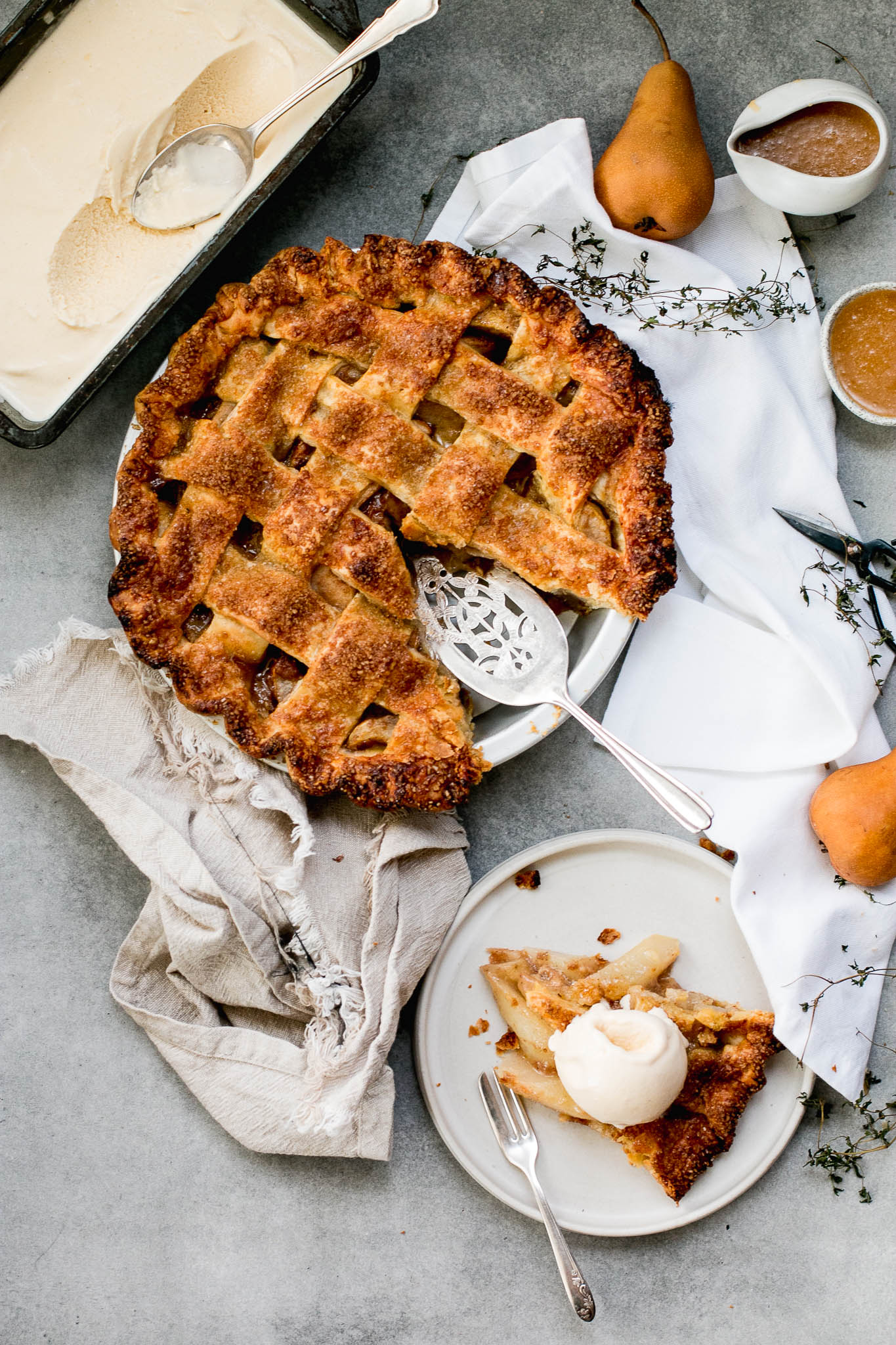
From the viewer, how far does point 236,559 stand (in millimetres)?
1720

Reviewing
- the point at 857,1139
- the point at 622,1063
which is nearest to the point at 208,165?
the point at 622,1063

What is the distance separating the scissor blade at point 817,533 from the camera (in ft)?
6.07

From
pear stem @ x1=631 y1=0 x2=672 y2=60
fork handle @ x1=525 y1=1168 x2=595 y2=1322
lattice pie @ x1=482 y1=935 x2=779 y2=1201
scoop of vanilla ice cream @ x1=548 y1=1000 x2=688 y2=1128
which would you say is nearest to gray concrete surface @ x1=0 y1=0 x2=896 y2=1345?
pear stem @ x1=631 y1=0 x2=672 y2=60

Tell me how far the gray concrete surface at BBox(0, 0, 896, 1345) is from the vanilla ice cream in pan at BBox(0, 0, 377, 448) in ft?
0.64

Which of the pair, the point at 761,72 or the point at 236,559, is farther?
the point at 761,72

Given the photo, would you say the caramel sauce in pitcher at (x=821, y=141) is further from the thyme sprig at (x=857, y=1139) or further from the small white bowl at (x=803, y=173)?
the thyme sprig at (x=857, y=1139)

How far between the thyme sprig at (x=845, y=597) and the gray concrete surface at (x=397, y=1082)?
135 mm

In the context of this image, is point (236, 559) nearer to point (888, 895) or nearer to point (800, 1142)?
point (888, 895)

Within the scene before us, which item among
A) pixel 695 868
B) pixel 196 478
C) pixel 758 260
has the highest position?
pixel 196 478

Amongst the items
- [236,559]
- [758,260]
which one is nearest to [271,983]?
[236,559]

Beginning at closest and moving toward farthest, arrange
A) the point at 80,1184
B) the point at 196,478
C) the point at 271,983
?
1. the point at 196,478
2. the point at 271,983
3. the point at 80,1184

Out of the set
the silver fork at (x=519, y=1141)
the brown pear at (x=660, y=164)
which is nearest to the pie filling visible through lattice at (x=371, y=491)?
the brown pear at (x=660, y=164)

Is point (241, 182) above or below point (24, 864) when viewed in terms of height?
above

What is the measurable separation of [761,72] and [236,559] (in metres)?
1.47
